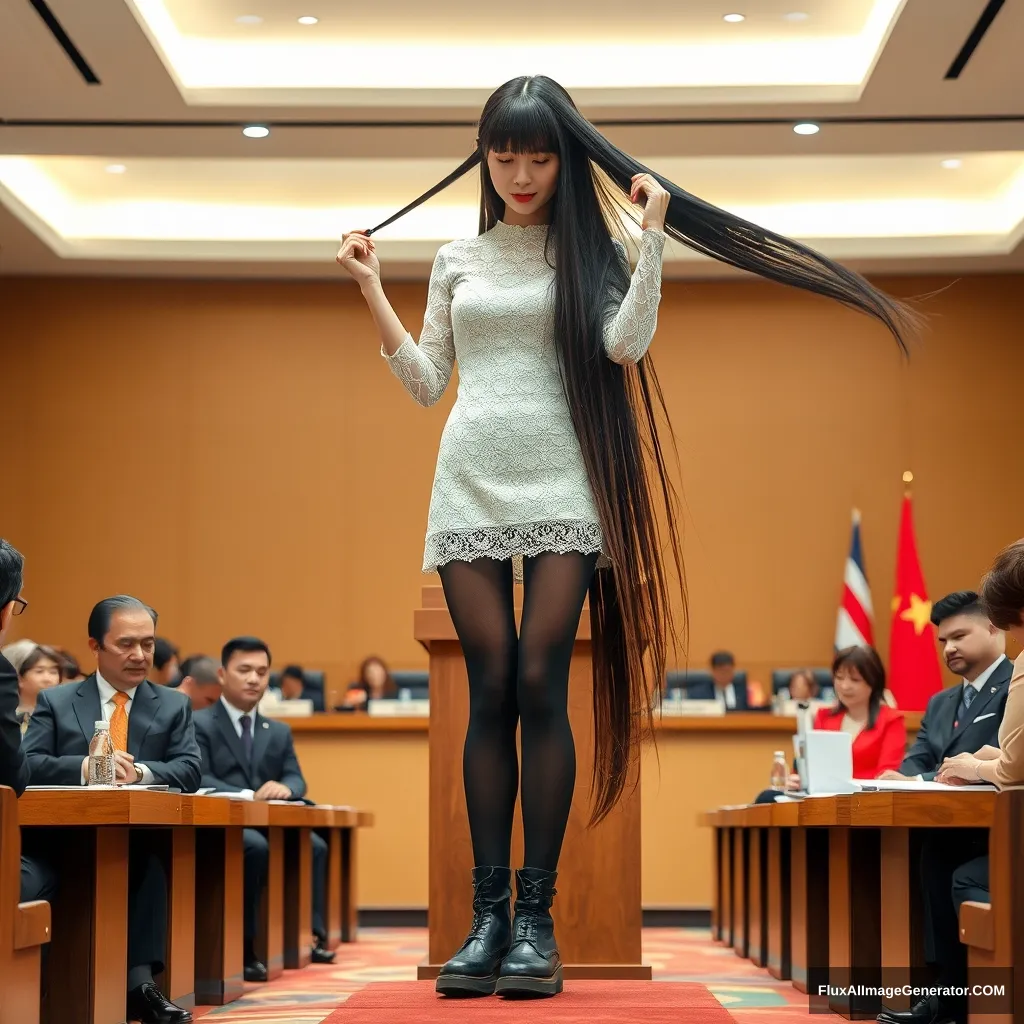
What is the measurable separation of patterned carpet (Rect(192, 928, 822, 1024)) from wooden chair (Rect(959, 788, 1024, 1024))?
38 cm

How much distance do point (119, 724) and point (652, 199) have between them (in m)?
2.08

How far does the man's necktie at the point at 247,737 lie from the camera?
16.9 feet

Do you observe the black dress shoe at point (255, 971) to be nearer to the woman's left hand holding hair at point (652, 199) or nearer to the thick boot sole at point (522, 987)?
the thick boot sole at point (522, 987)

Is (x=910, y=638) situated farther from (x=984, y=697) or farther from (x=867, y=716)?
(x=984, y=697)

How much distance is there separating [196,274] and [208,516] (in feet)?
5.31

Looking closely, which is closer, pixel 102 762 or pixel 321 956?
pixel 102 762

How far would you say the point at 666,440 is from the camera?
931 centimetres

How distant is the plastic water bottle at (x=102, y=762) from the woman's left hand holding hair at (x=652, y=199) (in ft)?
5.47

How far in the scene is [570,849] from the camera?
3092mm

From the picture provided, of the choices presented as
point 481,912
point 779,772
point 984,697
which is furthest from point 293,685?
point 481,912

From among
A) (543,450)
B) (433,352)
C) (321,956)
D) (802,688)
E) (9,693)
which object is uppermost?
(433,352)

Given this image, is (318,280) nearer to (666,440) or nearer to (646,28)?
(666,440)

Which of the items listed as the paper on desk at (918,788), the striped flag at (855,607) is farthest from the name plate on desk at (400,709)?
the paper on desk at (918,788)

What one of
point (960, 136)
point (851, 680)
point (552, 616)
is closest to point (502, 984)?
point (552, 616)
